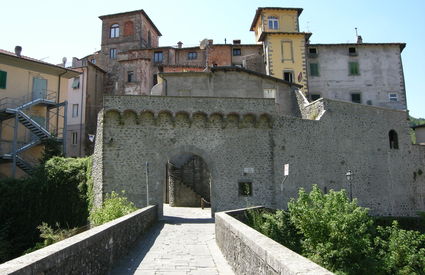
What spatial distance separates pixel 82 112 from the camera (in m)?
38.7

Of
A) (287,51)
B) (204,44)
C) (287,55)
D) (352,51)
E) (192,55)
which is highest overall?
(204,44)

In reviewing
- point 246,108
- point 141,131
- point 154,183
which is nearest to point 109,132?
point 141,131

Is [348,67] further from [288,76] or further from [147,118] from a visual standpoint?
[147,118]

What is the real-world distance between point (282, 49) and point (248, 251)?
31867mm

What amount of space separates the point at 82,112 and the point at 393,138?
29.7m

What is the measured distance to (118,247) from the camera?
28.5ft

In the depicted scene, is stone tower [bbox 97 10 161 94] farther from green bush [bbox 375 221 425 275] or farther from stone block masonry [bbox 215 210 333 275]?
stone block masonry [bbox 215 210 333 275]

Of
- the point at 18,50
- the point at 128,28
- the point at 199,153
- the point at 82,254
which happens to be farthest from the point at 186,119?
the point at 128,28

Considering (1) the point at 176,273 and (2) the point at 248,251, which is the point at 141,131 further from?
(2) the point at 248,251

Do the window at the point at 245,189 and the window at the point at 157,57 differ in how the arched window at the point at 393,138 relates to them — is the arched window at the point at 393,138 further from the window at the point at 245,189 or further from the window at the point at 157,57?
the window at the point at 157,57

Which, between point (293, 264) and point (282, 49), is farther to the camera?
point (282, 49)

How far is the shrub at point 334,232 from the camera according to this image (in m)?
15.4

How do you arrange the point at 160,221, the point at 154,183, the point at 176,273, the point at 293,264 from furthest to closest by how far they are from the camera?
the point at 154,183 < the point at 160,221 < the point at 176,273 < the point at 293,264

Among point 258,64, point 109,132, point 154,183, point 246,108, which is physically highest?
point 258,64
